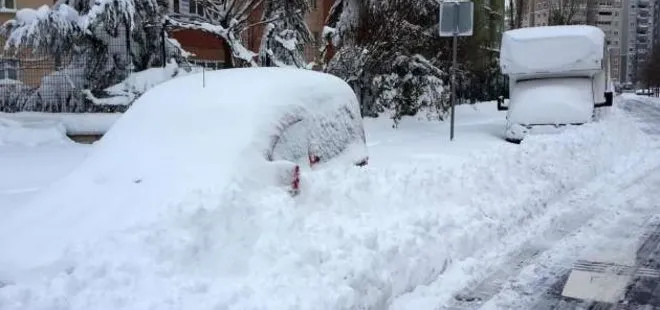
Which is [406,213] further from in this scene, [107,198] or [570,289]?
[107,198]

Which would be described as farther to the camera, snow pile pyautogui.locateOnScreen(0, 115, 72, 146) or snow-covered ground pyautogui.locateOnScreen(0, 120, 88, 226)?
snow pile pyautogui.locateOnScreen(0, 115, 72, 146)

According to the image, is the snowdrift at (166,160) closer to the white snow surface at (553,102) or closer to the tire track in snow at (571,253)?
the tire track in snow at (571,253)

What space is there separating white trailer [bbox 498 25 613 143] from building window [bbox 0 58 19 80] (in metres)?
11.8

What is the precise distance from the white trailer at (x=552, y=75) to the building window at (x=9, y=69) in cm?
1177

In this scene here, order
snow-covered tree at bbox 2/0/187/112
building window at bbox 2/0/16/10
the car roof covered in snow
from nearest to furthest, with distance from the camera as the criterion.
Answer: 1. the car roof covered in snow
2. snow-covered tree at bbox 2/0/187/112
3. building window at bbox 2/0/16/10

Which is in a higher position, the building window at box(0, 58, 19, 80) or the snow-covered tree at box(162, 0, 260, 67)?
the snow-covered tree at box(162, 0, 260, 67)

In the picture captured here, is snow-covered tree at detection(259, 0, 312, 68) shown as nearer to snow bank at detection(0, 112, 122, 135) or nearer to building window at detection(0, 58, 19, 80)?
snow bank at detection(0, 112, 122, 135)

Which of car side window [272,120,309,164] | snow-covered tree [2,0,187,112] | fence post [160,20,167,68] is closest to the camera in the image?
car side window [272,120,309,164]

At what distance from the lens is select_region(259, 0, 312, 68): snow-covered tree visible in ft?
63.1

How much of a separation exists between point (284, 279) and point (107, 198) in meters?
1.58

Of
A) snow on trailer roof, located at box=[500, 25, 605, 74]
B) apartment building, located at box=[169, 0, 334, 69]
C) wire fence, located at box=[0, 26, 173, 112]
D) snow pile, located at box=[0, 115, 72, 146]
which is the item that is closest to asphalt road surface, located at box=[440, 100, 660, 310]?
snow on trailer roof, located at box=[500, 25, 605, 74]

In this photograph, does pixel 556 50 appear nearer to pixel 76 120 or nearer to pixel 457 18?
pixel 457 18

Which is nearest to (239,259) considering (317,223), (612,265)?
(317,223)

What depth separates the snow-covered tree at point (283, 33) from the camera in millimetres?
19247
